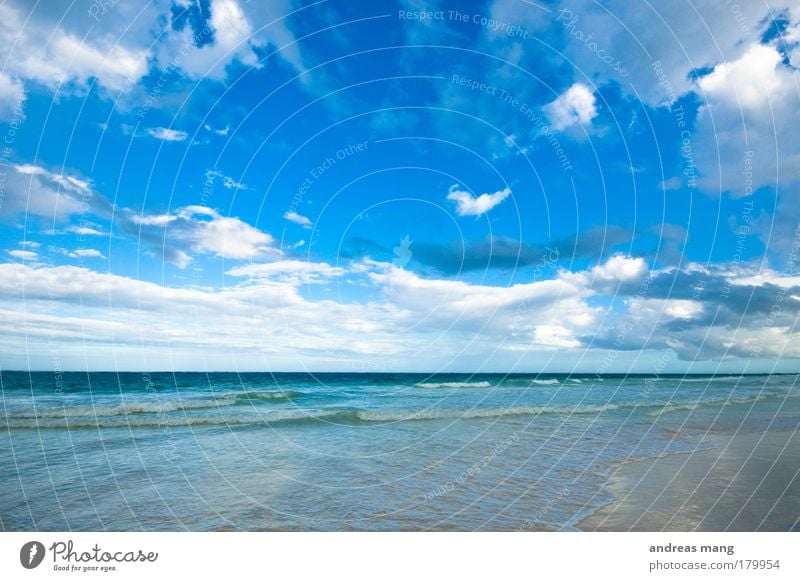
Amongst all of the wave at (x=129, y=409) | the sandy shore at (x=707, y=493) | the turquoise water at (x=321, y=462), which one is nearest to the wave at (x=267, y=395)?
the wave at (x=129, y=409)

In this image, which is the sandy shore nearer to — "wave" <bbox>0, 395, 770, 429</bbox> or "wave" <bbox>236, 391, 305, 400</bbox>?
"wave" <bbox>0, 395, 770, 429</bbox>

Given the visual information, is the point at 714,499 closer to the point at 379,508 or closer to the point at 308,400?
the point at 379,508

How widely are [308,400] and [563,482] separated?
22981 millimetres

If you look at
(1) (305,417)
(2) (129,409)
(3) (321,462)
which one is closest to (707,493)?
(3) (321,462)

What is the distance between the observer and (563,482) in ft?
34.6

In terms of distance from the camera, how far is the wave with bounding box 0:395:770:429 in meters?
19.2

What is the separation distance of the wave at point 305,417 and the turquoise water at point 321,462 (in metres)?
0.10

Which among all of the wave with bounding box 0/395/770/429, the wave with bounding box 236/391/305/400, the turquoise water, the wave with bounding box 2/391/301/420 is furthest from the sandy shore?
the wave with bounding box 236/391/305/400

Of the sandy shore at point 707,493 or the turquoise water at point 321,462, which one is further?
the turquoise water at point 321,462

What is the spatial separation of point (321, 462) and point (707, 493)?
28.2ft

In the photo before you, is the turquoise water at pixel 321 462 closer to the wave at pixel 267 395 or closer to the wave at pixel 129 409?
the wave at pixel 129 409

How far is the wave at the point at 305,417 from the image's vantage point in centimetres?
1925
